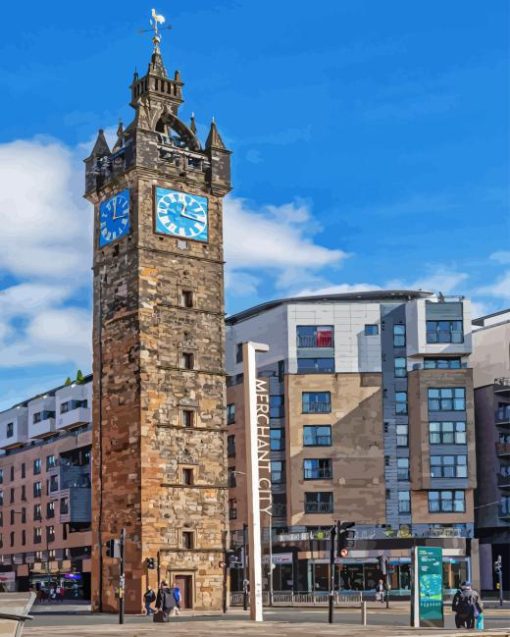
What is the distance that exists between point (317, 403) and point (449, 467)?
12.0 metres

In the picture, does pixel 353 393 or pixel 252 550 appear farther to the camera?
pixel 353 393

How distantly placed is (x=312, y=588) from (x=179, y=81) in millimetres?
43364

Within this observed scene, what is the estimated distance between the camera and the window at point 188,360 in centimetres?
6244

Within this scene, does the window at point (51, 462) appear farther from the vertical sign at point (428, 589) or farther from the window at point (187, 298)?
the vertical sign at point (428, 589)

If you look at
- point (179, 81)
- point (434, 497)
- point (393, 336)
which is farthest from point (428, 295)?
point (179, 81)

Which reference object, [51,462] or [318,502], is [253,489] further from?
[51,462]

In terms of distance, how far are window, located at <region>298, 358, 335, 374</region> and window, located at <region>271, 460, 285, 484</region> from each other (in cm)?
780

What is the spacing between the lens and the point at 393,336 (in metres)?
92.5

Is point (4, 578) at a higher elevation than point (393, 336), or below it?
below

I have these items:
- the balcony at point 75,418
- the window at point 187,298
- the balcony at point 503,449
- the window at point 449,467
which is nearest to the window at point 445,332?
the balcony at point 503,449

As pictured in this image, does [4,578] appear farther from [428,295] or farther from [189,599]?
[189,599]

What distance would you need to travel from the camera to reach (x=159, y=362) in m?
61.2

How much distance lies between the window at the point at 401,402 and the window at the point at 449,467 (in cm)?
512

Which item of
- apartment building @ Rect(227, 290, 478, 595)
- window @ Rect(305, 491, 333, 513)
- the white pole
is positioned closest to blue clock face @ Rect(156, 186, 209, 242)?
the white pole
